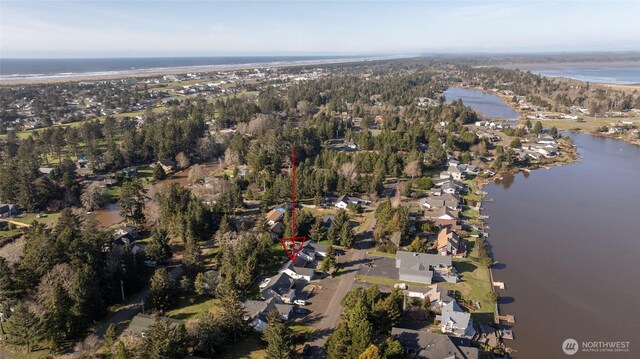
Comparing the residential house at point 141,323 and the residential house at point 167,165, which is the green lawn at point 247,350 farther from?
the residential house at point 167,165

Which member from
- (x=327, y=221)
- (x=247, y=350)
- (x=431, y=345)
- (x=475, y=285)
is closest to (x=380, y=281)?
(x=475, y=285)

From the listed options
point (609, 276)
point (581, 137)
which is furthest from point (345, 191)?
point (581, 137)

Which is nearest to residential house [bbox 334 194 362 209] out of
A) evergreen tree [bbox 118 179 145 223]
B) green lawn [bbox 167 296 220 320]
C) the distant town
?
the distant town

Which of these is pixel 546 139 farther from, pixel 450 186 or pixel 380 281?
pixel 380 281

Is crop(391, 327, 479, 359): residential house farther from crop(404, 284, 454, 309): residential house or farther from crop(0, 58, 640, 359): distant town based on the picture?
crop(404, 284, 454, 309): residential house

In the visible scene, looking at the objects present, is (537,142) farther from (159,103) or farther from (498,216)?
(159,103)

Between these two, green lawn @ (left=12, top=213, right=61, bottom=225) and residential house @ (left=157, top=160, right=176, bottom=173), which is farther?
residential house @ (left=157, top=160, right=176, bottom=173)
